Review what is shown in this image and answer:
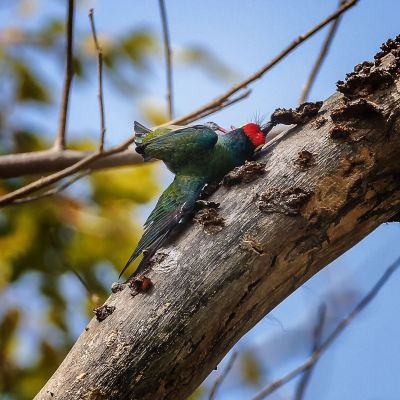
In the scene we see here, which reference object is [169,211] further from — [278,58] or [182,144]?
[278,58]

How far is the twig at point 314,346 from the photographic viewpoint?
190 cm

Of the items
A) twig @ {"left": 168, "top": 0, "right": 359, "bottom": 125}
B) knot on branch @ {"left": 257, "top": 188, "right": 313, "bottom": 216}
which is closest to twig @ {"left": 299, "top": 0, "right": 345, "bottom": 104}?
twig @ {"left": 168, "top": 0, "right": 359, "bottom": 125}

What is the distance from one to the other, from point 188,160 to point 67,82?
3.02ft

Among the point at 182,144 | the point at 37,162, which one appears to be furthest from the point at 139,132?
the point at 37,162

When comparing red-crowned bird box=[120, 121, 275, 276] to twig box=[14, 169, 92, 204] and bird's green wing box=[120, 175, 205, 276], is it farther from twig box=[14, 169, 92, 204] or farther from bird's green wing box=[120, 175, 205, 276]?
twig box=[14, 169, 92, 204]

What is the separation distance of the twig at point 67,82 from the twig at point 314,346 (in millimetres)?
1290

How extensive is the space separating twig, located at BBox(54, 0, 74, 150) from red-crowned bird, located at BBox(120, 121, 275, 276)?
742 millimetres

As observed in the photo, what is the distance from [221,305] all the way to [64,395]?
1.33 ft

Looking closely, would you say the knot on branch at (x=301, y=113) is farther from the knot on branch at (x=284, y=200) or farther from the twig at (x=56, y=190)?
the twig at (x=56, y=190)

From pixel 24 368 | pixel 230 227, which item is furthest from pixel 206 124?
pixel 24 368

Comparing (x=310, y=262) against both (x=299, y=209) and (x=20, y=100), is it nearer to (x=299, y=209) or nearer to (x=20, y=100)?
(x=299, y=209)

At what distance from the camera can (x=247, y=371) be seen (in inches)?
121

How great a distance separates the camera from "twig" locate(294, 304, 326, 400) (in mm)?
1899

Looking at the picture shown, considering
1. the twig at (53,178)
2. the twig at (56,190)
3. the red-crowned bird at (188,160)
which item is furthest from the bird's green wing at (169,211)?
the twig at (56,190)
